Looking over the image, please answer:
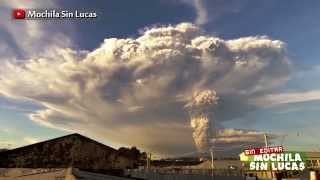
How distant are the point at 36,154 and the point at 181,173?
59.7 feet

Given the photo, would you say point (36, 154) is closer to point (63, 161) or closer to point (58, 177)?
point (63, 161)

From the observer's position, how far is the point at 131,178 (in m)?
52.6

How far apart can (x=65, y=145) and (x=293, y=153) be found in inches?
1674

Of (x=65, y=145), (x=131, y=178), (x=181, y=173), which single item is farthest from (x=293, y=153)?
(x=65, y=145)

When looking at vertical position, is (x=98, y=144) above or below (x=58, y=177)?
above

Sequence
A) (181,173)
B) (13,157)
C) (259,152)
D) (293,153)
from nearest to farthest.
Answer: (13,157) → (181,173) → (293,153) → (259,152)

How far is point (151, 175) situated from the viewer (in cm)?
5688

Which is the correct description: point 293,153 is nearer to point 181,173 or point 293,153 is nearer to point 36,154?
point 181,173

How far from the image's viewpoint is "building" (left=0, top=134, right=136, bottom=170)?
51.8 meters

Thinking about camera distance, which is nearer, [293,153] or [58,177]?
[58,177]

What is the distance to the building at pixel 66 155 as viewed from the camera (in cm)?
5175

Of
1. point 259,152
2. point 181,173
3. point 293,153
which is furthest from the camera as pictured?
point 259,152

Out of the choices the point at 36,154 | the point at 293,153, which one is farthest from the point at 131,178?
the point at 293,153

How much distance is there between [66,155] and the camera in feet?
175
